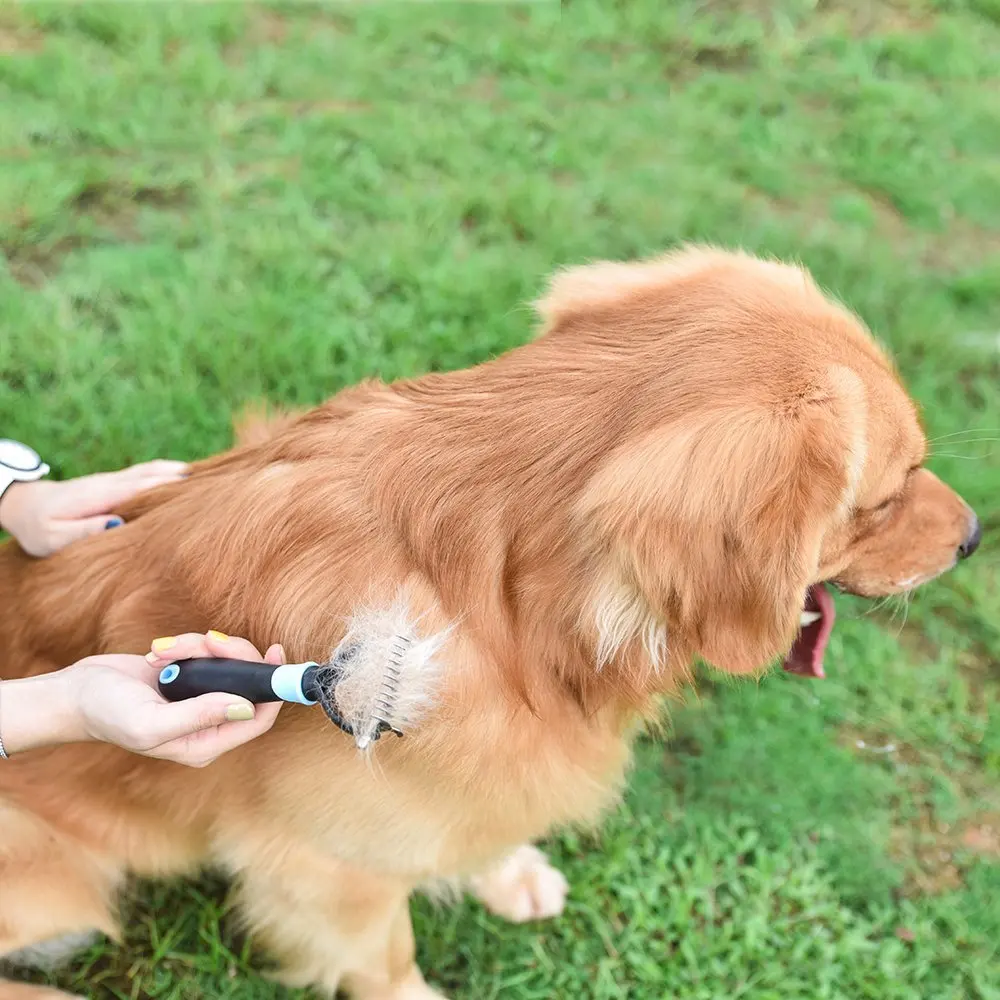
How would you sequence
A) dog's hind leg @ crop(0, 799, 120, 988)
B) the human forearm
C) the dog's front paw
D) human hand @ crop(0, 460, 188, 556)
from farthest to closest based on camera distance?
the dog's front paw, human hand @ crop(0, 460, 188, 556), dog's hind leg @ crop(0, 799, 120, 988), the human forearm

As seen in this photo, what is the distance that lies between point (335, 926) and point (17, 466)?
155 cm

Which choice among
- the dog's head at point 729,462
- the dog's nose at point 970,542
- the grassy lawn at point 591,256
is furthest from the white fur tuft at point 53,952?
the dog's nose at point 970,542

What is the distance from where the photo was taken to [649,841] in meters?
3.06

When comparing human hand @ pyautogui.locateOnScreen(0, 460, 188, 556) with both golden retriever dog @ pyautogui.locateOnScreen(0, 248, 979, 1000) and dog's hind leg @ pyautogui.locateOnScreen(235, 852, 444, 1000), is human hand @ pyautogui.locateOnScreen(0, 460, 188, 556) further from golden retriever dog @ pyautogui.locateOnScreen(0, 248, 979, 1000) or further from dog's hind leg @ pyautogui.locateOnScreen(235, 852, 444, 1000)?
dog's hind leg @ pyautogui.locateOnScreen(235, 852, 444, 1000)

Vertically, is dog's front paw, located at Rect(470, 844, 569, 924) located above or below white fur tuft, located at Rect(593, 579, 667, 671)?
below

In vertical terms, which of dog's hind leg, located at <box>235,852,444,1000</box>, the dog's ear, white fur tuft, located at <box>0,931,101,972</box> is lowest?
white fur tuft, located at <box>0,931,101,972</box>

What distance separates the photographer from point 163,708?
172 cm

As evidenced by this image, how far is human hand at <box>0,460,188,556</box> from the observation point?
2.40 meters

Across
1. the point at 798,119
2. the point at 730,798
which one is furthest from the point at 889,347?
the point at 730,798

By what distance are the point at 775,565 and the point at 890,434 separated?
0.51 metres

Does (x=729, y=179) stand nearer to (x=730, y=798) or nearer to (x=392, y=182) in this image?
(x=392, y=182)

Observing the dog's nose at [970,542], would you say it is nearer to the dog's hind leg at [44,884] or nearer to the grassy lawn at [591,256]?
the grassy lawn at [591,256]

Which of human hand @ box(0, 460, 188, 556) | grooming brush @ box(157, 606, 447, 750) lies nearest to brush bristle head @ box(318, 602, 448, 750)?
grooming brush @ box(157, 606, 447, 750)

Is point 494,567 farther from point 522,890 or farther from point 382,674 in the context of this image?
point 522,890
